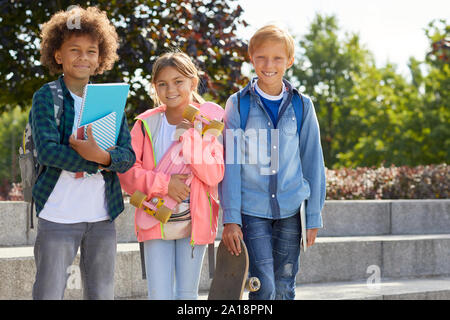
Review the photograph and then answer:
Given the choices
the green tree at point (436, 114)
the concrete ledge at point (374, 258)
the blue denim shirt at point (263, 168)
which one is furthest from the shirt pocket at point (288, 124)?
the green tree at point (436, 114)

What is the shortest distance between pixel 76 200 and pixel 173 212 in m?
0.50

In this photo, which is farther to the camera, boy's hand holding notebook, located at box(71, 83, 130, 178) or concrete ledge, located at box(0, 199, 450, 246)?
concrete ledge, located at box(0, 199, 450, 246)

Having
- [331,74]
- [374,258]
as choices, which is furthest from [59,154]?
[331,74]

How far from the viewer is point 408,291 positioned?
5395 mm

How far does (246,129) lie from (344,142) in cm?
2870

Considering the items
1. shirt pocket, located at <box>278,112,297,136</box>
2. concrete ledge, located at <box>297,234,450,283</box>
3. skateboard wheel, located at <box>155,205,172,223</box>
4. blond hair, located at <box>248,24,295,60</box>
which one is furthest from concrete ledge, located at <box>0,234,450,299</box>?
blond hair, located at <box>248,24,295,60</box>

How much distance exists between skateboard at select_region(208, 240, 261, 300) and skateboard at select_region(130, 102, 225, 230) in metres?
0.37

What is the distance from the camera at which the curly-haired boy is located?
2857 mm

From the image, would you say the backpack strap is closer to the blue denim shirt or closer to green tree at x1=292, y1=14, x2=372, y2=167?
the blue denim shirt

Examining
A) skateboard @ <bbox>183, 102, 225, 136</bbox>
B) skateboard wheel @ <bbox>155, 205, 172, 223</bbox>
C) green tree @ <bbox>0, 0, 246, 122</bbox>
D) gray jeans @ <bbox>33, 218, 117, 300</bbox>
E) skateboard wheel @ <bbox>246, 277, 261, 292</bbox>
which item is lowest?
skateboard wheel @ <bbox>246, 277, 261, 292</bbox>

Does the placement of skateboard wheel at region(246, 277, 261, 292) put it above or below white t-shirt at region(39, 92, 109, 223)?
below

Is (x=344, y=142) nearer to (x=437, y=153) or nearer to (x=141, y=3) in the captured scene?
(x=437, y=153)

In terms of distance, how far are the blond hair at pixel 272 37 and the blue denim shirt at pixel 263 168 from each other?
24 centimetres
